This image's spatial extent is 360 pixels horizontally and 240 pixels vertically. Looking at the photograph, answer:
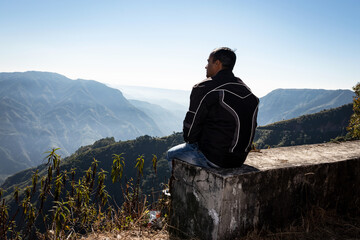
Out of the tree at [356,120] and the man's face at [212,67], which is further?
the tree at [356,120]

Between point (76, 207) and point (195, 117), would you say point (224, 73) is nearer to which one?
point (195, 117)

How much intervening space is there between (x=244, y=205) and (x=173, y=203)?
0.76m

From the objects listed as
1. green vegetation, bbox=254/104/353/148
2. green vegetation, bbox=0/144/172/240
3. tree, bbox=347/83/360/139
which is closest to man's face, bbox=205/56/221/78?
green vegetation, bbox=0/144/172/240

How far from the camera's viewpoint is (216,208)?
75.5 inches

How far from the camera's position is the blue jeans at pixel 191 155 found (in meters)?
2.18

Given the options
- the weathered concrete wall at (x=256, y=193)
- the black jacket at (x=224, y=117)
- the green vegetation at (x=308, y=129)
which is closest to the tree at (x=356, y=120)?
the weathered concrete wall at (x=256, y=193)

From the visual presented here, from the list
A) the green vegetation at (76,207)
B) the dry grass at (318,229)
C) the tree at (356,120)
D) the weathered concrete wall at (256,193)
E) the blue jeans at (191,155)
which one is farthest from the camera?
the tree at (356,120)

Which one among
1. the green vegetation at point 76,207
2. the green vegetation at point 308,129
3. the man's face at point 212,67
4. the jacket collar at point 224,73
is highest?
the man's face at point 212,67

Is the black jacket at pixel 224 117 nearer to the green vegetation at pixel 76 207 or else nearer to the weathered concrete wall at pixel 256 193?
the weathered concrete wall at pixel 256 193

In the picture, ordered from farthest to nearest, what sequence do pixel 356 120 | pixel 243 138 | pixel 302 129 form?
pixel 302 129 < pixel 356 120 < pixel 243 138

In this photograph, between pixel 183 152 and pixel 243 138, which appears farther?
pixel 183 152

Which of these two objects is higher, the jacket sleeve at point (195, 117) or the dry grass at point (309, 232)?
the jacket sleeve at point (195, 117)

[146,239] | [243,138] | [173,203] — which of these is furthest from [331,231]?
[146,239]

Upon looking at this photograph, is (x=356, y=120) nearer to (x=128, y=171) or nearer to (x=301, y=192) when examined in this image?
(x=301, y=192)
